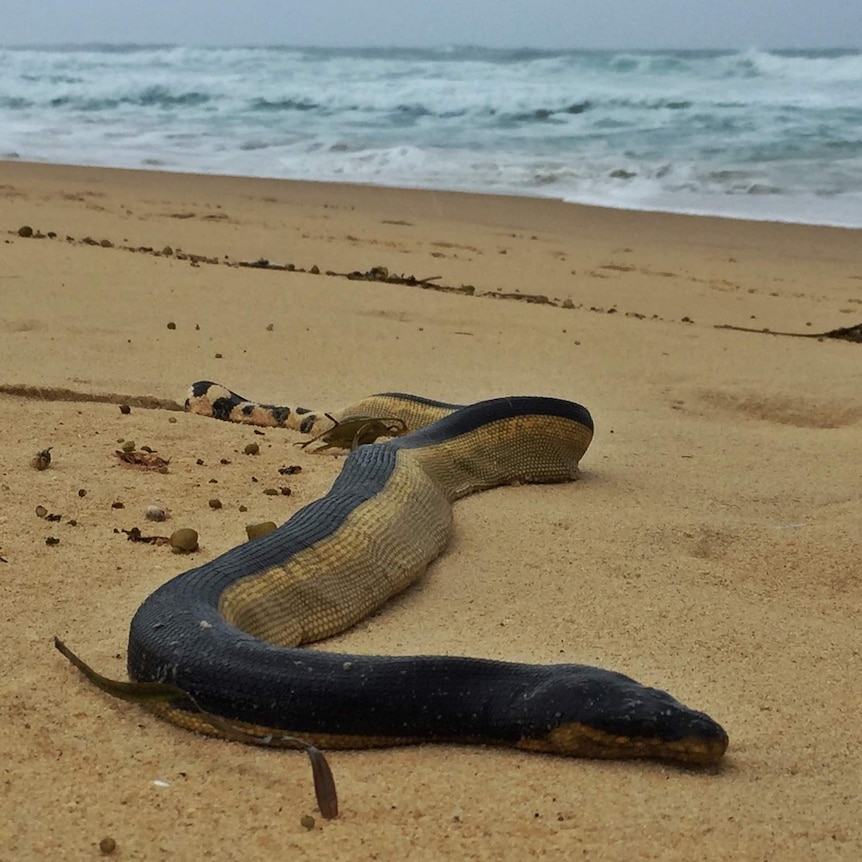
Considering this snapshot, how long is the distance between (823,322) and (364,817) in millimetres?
7018

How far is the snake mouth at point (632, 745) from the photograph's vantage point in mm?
2514

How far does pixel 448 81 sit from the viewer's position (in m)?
29.6

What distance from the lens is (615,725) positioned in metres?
2.53

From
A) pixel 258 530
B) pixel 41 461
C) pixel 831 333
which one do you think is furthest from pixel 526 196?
pixel 258 530

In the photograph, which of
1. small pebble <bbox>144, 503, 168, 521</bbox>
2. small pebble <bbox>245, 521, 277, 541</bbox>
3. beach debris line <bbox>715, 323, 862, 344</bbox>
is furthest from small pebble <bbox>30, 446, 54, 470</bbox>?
beach debris line <bbox>715, 323, 862, 344</bbox>

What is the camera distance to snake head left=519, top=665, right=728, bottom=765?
2.52m

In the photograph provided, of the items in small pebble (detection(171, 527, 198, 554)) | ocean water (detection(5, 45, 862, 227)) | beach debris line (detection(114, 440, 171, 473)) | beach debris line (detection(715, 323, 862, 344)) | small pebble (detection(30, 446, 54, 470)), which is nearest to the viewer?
small pebble (detection(171, 527, 198, 554))

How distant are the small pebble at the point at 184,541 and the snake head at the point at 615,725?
4.82 ft

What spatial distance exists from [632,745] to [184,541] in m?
1.68

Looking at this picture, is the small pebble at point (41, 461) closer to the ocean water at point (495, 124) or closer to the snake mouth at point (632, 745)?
the snake mouth at point (632, 745)

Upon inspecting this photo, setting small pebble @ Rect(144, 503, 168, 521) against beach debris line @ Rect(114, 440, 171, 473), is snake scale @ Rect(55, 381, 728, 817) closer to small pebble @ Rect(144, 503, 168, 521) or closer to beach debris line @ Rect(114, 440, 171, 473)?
small pebble @ Rect(144, 503, 168, 521)

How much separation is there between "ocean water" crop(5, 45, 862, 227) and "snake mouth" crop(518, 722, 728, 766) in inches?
468

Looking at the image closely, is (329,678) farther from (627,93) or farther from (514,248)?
(627,93)

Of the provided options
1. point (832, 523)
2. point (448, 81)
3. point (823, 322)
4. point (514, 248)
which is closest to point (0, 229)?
point (514, 248)
